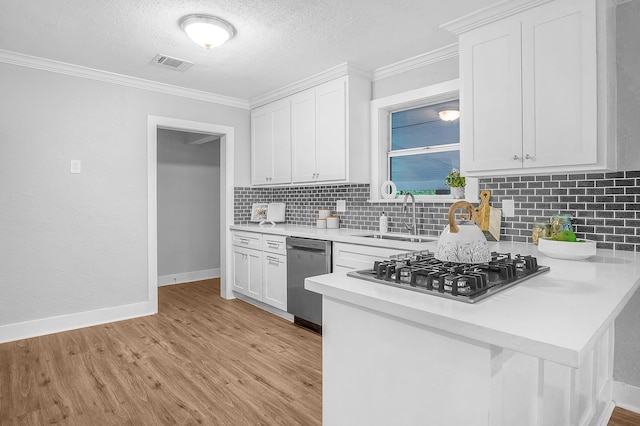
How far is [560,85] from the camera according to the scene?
2.18 metres

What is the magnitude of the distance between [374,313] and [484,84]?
198 centimetres

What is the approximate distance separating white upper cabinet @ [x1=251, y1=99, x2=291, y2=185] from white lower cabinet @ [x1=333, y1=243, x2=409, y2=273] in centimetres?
140

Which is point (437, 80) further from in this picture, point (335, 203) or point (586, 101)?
point (335, 203)

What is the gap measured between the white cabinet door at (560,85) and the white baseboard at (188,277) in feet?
16.4

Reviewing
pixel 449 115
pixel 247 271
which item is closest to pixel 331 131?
pixel 449 115

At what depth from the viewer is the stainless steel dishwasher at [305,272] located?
132 inches

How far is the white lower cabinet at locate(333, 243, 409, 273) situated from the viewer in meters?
2.89

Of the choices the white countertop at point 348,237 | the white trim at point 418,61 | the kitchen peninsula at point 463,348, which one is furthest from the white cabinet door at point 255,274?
the kitchen peninsula at point 463,348

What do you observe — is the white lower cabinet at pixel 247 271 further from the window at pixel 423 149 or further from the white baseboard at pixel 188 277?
the window at pixel 423 149

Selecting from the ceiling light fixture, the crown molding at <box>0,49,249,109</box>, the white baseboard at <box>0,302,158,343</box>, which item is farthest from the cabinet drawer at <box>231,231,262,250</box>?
the ceiling light fixture

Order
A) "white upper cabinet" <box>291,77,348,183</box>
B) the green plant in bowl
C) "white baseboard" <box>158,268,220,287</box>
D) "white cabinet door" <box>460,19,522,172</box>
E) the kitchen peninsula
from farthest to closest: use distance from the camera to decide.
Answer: "white baseboard" <box>158,268,220,287</box> < "white upper cabinet" <box>291,77,348,183</box> < the green plant in bowl < "white cabinet door" <box>460,19,522,172</box> < the kitchen peninsula

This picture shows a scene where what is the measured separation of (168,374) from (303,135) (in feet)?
8.60

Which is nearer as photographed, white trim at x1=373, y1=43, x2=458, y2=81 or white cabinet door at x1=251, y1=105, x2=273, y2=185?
white trim at x1=373, y1=43, x2=458, y2=81

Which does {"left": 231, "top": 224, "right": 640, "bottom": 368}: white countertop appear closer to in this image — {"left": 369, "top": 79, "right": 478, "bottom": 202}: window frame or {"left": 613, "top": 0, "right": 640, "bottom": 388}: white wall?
{"left": 613, "top": 0, "right": 640, "bottom": 388}: white wall
